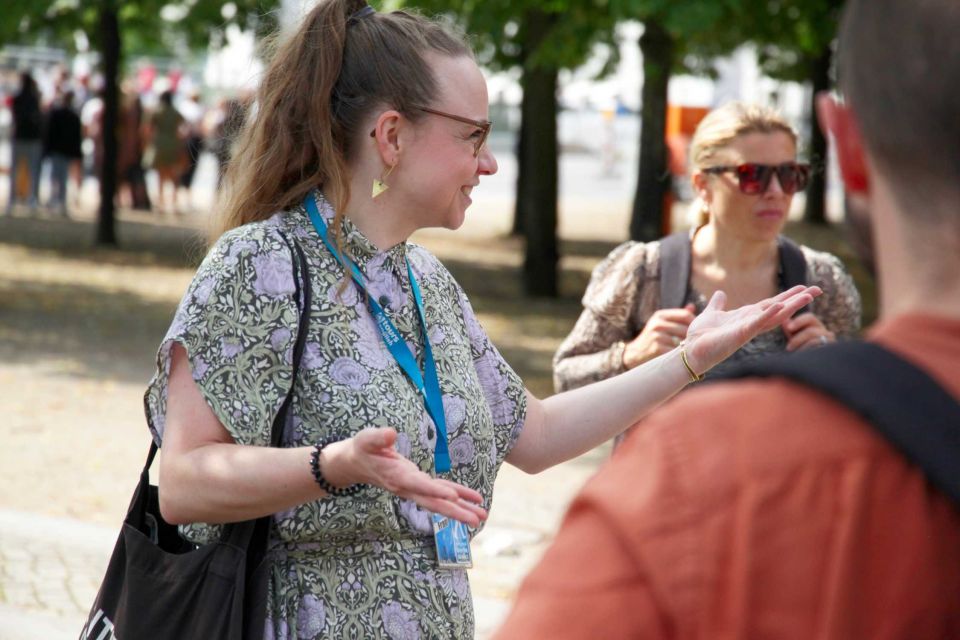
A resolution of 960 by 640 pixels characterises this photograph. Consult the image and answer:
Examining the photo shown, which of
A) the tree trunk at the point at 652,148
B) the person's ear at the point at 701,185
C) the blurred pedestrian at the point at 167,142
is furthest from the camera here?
the blurred pedestrian at the point at 167,142

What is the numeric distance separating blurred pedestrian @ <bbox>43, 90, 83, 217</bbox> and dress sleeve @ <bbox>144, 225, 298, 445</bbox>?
22334mm

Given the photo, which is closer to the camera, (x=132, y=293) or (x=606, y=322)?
(x=606, y=322)

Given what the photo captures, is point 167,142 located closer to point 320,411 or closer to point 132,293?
point 132,293

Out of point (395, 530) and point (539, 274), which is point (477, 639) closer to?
point (395, 530)

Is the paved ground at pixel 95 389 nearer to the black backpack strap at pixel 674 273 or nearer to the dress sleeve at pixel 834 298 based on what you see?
the black backpack strap at pixel 674 273

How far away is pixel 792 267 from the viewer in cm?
430

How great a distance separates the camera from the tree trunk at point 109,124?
19.5 m

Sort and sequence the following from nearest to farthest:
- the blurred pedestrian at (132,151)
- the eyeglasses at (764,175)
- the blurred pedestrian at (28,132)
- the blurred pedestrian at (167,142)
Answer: the eyeglasses at (764,175), the blurred pedestrian at (28,132), the blurred pedestrian at (167,142), the blurred pedestrian at (132,151)

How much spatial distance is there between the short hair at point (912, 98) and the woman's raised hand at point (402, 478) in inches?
42.7

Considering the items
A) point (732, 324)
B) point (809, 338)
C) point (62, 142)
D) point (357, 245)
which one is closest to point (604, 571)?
point (357, 245)

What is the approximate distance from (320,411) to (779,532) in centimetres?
150

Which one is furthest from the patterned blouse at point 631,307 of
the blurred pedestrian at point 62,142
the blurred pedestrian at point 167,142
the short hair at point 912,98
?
the blurred pedestrian at point 167,142

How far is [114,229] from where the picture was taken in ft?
66.0

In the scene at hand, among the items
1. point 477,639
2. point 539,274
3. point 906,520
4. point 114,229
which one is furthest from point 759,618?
point 114,229
